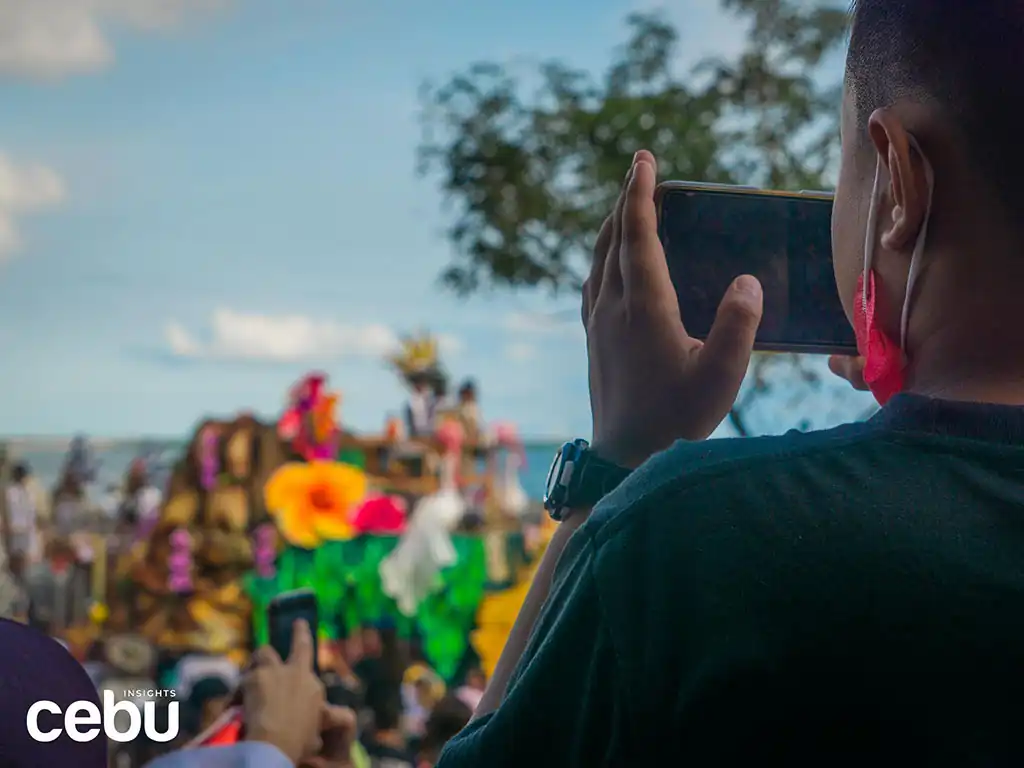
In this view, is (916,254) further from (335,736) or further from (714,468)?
(335,736)

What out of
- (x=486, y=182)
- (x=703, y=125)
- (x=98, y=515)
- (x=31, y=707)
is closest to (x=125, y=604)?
(x=98, y=515)

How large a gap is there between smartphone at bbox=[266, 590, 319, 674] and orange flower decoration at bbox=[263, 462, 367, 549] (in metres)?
3.16

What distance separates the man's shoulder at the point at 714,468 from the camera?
57cm

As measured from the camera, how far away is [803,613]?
0.54 m

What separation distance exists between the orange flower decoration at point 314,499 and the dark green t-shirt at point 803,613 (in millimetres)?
3902

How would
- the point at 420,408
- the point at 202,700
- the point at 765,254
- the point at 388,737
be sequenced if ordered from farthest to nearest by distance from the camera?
1. the point at 420,408
2. the point at 388,737
3. the point at 202,700
4. the point at 765,254

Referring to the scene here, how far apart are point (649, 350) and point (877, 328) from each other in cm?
13

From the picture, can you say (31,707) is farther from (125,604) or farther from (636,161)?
(125,604)

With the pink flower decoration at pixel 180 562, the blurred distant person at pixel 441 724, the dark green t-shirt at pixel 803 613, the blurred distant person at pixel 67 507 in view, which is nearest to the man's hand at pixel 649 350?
the dark green t-shirt at pixel 803 613

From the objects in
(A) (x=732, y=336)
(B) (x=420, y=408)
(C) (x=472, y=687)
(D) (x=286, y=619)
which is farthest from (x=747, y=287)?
(B) (x=420, y=408)

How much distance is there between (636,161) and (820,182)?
320 centimetres

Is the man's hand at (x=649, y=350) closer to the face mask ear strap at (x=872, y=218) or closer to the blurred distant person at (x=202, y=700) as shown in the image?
the face mask ear strap at (x=872, y=218)

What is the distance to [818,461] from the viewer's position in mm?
578

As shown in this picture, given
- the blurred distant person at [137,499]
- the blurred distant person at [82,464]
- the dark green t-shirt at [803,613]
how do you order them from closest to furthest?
the dark green t-shirt at [803,613], the blurred distant person at [137,499], the blurred distant person at [82,464]
